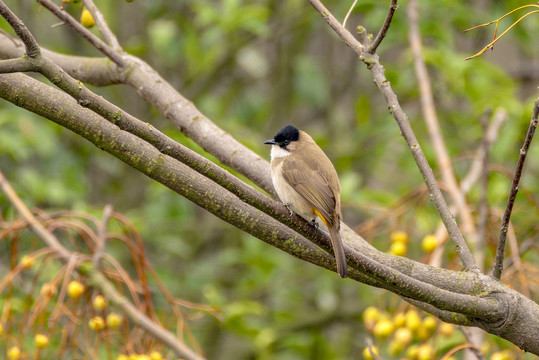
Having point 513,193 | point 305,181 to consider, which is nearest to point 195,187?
point 513,193

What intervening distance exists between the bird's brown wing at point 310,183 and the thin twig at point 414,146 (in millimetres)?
470

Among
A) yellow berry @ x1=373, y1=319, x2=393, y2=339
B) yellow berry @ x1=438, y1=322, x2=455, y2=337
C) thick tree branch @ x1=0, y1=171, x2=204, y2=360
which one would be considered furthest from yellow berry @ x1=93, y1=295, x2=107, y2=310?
yellow berry @ x1=438, y1=322, x2=455, y2=337

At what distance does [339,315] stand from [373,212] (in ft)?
2.63

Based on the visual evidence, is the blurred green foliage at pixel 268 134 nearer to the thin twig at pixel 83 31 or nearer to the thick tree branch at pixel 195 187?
the thin twig at pixel 83 31

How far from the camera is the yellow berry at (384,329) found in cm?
292

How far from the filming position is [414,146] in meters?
2.01

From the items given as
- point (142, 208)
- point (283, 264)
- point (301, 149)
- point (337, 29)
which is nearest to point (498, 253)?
point (337, 29)

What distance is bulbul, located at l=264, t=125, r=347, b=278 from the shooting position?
2.51 metres

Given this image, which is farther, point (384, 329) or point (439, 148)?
point (439, 148)

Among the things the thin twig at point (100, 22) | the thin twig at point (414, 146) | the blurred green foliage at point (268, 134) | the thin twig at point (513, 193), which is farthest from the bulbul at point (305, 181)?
the blurred green foliage at point (268, 134)

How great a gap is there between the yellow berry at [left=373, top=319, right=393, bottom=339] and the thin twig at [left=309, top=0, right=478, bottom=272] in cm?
100

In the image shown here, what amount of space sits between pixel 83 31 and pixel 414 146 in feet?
3.83

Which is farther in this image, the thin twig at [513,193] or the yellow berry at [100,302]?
the yellow berry at [100,302]

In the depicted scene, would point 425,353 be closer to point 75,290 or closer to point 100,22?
point 75,290
